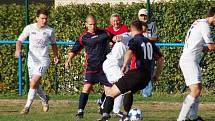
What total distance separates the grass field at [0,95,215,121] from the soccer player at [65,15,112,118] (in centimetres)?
60

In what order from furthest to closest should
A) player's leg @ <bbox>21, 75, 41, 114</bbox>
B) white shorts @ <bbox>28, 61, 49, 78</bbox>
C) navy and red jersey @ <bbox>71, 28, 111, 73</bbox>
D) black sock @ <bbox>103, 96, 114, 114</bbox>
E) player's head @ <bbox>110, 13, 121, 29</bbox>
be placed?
white shorts @ <bbox>28, 61, 49, 78</bbox> < player's leg @ <bbox>21, 75, 41, 114</bbox> < player's head @ <bbox>110, 13, 121, 29</bbox> < navy and red jersey @ <bbox>71, 28, 111, 73</bbox> < black sock @ <bbox>103, 96, 114, 114</bbox>

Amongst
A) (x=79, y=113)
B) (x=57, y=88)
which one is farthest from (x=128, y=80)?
(x=57, y=88)

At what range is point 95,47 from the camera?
15391 mm

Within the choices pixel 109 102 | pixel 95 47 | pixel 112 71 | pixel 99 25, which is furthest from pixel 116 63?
pixel 99 25

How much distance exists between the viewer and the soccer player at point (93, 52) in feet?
50.2

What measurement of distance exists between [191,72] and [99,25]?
25.1ft

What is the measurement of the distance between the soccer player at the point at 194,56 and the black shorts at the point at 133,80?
72 cm

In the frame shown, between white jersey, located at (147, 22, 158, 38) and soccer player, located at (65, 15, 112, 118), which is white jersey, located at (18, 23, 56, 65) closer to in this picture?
soccer player, located at (65, 15, 112, 118)

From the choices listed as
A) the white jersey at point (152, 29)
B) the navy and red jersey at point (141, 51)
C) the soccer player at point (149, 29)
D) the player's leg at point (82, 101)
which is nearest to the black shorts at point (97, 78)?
the player's leg at point (82, 101)

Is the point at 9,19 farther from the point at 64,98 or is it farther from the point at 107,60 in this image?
the point at 107,60

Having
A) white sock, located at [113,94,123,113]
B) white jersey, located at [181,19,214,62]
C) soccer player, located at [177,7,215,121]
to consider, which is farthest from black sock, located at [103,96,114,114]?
white jersey, located at [181,19,214,62]

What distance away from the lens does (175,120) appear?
48.6 feet

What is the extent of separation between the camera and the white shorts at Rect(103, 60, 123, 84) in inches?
579

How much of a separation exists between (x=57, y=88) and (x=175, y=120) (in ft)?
23.2
